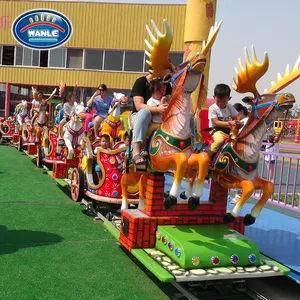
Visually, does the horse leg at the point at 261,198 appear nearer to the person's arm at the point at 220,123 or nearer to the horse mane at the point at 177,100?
the person's arm at the point at 220,123

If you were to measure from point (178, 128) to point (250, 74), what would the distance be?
926mm

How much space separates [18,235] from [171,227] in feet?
6.79

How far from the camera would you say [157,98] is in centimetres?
450

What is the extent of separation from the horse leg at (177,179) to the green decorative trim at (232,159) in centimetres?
50

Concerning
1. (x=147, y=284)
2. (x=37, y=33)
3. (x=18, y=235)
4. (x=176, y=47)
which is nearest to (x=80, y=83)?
(x=37, y=33)

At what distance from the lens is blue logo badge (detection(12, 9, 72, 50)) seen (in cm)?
2200

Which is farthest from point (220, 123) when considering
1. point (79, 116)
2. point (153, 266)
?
point (79, 116)

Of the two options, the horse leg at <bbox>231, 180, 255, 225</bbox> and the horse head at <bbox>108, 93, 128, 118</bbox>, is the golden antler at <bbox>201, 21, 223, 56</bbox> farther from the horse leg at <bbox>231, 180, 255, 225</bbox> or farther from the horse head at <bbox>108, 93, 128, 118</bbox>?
the horse head at <bbox>108, 93, 128, 118</bbox>

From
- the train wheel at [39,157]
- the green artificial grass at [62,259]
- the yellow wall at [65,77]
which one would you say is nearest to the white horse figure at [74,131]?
the green artificial grass at [62,259]

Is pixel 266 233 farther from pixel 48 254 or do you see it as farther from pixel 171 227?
pixel 48 254

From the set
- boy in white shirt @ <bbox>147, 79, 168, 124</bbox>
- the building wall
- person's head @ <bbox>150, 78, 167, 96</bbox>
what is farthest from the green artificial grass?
the building wall

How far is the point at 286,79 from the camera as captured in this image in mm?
4180

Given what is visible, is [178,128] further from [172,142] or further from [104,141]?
[104,141]

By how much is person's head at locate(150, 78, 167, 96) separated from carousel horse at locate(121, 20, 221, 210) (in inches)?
8.5
